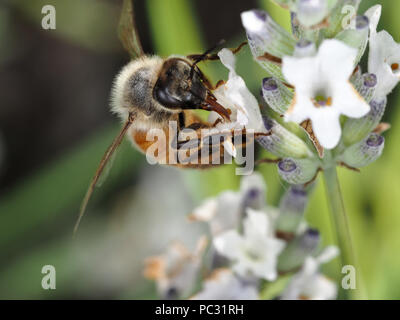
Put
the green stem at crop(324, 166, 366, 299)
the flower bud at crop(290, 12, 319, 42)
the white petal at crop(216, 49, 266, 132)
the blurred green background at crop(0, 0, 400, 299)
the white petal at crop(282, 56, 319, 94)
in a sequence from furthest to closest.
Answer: the blurred green background at crop(0, 0, 400, 299) → the green stem at crop(324, 166, 366, 299) → the white petal at crop(216, 49, 266, 132) → the flower bud at crop(290, 12, 319, 42) → the white petal at crop(282, 56, 319, 94)

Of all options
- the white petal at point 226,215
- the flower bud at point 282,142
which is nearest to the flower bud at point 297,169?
the flower bud at point 282,142

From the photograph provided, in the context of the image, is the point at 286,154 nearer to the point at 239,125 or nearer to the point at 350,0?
the point at 239,125

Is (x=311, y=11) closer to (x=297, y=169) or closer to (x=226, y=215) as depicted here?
(x=297, y=169)

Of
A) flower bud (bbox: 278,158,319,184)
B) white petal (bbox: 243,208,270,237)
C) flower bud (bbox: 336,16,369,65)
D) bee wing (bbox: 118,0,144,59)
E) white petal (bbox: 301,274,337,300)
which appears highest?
bee wing (bbox: 118,0,144,59)

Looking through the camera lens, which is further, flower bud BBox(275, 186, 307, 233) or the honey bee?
flower bud BBox(275, 186, 307, 233)

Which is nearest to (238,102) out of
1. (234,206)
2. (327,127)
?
(327,127)

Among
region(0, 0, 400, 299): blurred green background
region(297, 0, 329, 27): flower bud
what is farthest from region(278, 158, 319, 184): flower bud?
region(0, 0, 400, 299): blurred green background

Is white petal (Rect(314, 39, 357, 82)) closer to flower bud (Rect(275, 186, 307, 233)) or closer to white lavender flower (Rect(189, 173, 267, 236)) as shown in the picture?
flower bud (Rect(275, 186, 307, 233))

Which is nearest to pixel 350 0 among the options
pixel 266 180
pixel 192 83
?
pixel 192 83
